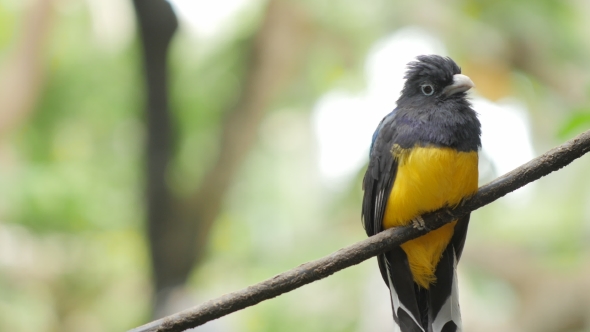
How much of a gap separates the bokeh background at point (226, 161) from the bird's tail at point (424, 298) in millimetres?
2018

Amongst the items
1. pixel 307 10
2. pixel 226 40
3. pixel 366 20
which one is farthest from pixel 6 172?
pixel 366 20

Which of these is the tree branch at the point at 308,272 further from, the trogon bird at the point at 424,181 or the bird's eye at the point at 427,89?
the bird's eye at the point at 427,89

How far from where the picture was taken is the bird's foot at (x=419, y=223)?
2658mm

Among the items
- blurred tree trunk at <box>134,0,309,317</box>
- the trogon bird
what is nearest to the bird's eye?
the trogon bird

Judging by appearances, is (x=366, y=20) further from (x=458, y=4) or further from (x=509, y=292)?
(x=509, y=292)

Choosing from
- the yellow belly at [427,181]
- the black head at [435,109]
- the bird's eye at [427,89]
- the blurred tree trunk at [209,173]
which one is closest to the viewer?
the yellow belly at [427,181]

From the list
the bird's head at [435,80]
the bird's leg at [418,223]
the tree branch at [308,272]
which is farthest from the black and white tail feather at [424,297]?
the tree branch at [308,272]

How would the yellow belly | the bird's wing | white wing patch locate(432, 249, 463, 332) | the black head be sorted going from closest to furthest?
the yellow belly, the black head, the bird's wing, white wing patch locate(432, 249, 463, 332)

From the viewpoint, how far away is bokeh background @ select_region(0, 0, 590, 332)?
6047 millimetres

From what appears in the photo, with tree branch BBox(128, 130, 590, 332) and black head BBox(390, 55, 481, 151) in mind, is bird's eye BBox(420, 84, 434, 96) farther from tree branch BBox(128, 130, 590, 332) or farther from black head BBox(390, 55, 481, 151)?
tree branch BBox(128, 130, 590, 332)

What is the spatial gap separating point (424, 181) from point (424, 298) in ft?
2.39

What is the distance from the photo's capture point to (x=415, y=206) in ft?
8.96

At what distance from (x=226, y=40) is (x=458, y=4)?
2.47 metres

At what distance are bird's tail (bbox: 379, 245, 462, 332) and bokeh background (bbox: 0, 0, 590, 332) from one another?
202 cm
